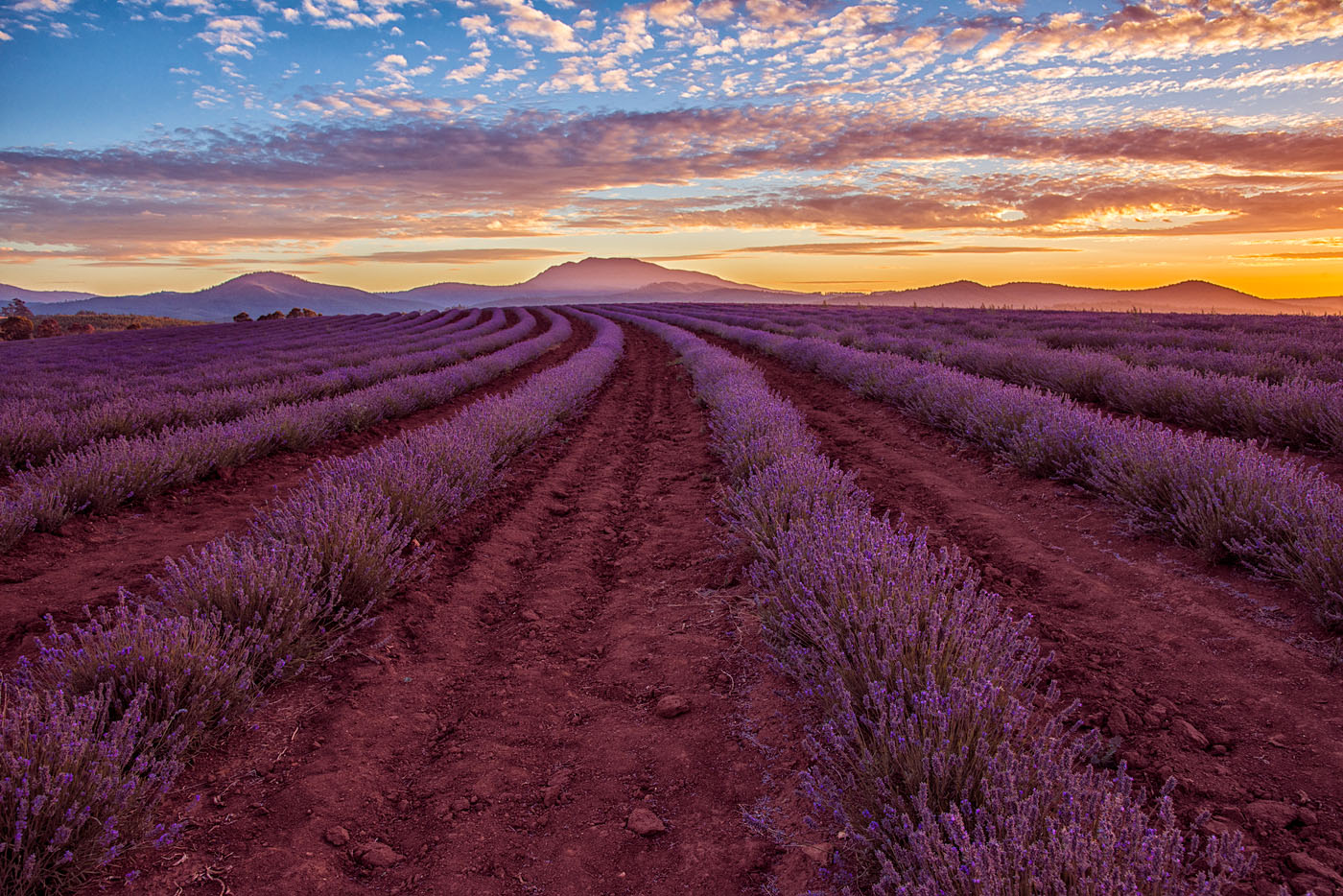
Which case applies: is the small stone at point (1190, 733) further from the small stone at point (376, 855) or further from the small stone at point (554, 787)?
the small stone at point (376, 855)

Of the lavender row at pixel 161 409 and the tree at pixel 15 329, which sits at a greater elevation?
the tree at pixel 15 329

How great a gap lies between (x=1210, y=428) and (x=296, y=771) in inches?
309

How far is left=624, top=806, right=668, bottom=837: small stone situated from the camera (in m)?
1.98

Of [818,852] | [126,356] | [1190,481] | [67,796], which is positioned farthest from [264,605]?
[126,356]

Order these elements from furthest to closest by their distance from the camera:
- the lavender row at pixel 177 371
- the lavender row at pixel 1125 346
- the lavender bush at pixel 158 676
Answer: the lavender row at pixel 177 371 < the lavender row at pixel 1125 346 < the lavender bush at pixel 158 676

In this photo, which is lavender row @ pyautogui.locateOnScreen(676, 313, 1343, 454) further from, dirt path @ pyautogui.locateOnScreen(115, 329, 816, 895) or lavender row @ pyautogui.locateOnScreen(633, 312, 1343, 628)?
dirt path @ pyautogui.locateOnScreen(115, 329, 816, 895)

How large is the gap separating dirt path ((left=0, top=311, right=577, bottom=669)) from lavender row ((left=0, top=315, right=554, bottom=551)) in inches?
4.9

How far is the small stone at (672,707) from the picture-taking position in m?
2.55

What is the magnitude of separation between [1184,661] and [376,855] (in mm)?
2932

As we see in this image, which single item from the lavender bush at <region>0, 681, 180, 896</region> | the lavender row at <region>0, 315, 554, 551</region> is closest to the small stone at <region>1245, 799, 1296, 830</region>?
the lavender bush at <region>0, 681, 180, 896</region>

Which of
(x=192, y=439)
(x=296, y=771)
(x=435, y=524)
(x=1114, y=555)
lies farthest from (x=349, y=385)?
(x=1114, y=555)

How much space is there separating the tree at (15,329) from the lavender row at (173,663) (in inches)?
1557

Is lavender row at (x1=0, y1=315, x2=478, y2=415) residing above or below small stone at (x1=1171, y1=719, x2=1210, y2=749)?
above

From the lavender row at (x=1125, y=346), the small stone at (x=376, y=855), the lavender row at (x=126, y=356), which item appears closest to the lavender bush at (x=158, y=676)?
the small stone at (x=376, y=855)
